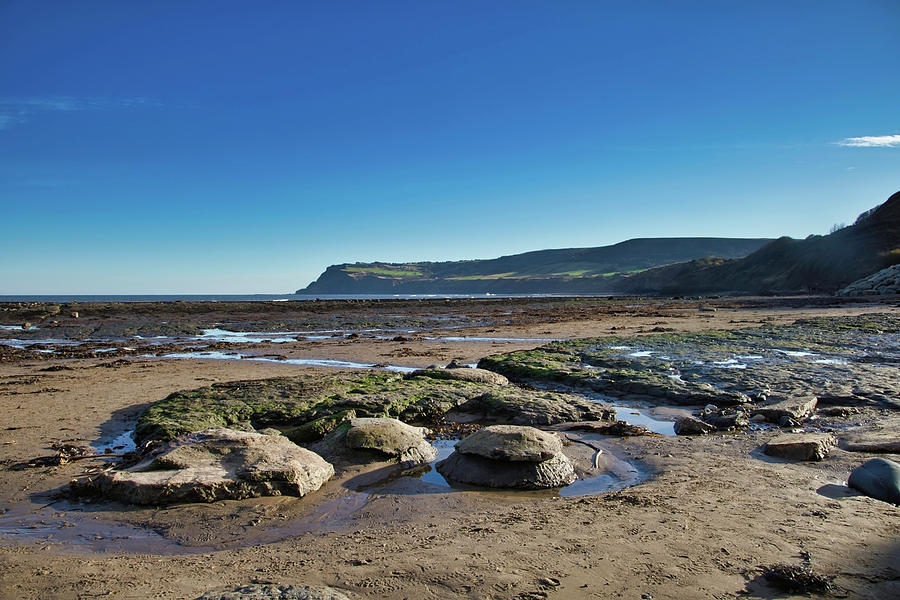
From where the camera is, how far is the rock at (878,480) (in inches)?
203

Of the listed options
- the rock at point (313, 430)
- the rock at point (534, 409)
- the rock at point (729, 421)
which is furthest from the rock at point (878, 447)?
the rock at point (313, 430)

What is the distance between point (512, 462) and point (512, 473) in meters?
0.16

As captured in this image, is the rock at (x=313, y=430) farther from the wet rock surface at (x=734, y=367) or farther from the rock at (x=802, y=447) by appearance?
the rock at (x=802, y=447)

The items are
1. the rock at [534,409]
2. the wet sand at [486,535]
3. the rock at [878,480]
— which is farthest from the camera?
the rock at [534,409]

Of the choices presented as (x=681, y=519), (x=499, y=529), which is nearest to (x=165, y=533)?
(x=499, y=529)

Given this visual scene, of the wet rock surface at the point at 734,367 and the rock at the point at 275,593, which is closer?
the rock at the point at 275,593

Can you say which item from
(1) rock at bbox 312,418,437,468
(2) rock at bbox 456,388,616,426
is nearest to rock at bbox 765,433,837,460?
(2) rock at bbox 456,388,616,426

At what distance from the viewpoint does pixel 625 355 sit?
14.0m

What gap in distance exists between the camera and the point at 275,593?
129 inches

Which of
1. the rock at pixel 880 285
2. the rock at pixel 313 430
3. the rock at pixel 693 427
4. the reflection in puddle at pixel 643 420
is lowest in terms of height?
the reflection in puddle at pixel 643 420

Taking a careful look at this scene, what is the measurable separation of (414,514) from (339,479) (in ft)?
4.64

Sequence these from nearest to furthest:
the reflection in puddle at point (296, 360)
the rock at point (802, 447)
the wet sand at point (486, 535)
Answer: the wet sand at point (486, 535)
the rock at point (802, 447)
the reflection in puddle at point (296, 360)

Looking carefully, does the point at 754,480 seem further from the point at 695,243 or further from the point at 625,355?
the point at 695,243

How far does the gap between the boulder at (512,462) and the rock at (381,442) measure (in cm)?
63
